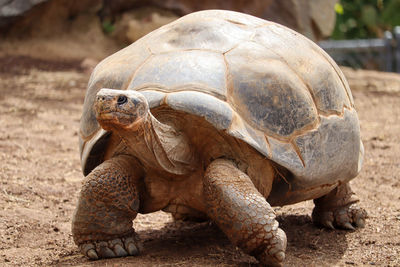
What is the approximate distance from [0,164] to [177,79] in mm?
2178

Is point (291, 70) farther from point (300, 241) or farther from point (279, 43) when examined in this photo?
point (300, 241)

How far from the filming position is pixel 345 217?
3504 mm

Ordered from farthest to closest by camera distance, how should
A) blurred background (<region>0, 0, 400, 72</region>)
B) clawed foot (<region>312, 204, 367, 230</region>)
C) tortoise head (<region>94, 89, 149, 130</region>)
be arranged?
A: blurred background (<region>0, 0, 400, 72</region>), clawed foot (<region>312, 204, 367, 230</region>), tortoise head (<region>94, 89, 149, 130</region>)

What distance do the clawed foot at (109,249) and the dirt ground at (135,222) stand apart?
5 centimetres

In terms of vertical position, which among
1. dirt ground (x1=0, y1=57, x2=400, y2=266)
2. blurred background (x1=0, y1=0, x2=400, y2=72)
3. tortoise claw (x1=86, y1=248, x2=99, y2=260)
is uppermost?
tortoise claw (x1=86, y1=248, x2=99, y2=260)

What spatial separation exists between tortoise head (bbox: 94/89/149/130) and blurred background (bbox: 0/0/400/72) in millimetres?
6343

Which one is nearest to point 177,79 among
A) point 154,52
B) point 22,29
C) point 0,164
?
point 154,52

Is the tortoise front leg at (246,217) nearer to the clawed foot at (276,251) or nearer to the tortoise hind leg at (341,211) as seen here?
the clawed foot at (276,251)

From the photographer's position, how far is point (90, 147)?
2.90 meters

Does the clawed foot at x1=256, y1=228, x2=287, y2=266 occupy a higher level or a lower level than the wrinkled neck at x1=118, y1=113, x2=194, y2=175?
lower

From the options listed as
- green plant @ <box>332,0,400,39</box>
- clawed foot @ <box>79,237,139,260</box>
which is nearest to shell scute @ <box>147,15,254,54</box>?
clawed foot @ <box>79,237,139,260</box>

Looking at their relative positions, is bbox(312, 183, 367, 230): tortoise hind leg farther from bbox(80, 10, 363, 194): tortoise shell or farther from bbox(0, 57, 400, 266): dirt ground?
bbox(80, 10, 363, 194): tortoise shell

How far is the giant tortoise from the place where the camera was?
99.7 inches

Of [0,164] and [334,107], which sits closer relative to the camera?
[334,107]
